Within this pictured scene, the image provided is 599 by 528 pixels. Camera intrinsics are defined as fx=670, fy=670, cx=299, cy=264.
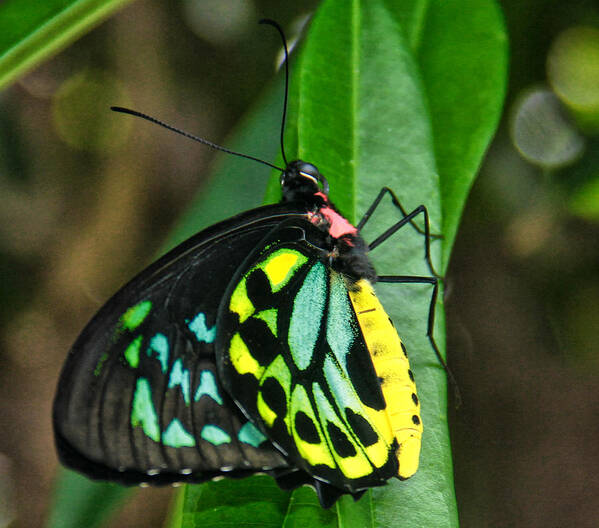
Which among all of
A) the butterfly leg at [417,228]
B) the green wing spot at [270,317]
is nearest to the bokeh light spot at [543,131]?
the butterfly leg at [417,228]

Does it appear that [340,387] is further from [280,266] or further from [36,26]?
[36,26]

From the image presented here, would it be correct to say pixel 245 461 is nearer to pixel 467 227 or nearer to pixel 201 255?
pixel 201 255

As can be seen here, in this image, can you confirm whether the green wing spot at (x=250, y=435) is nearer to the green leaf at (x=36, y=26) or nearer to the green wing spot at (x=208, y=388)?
the green wing spot at (x=208, y=388)

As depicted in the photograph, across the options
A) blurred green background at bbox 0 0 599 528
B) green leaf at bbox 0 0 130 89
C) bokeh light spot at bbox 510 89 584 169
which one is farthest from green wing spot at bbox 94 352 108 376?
bokeh light spot at bbox 510 89 584 169

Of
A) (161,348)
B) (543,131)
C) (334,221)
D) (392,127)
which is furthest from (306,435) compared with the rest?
(543,131)

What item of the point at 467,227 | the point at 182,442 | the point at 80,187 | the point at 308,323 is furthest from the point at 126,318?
the point at 80,187
